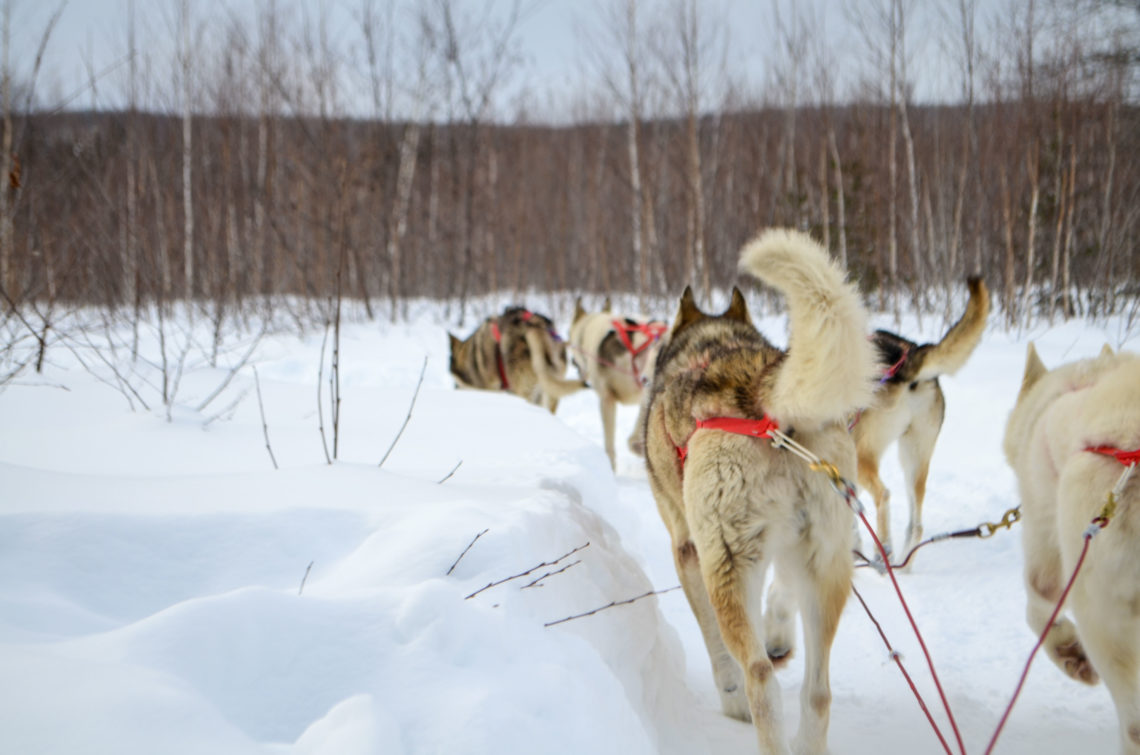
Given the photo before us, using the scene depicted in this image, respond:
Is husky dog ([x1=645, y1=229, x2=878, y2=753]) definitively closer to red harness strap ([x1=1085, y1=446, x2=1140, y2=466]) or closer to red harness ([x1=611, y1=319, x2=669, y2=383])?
red harness strap ([x1=1085, y1=446, x2=1140, y2=466])

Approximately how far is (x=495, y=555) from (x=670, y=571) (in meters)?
2.48

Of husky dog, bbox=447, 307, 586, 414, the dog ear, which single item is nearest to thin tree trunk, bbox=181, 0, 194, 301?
husky dog, bbox=447, 307, 586, 414

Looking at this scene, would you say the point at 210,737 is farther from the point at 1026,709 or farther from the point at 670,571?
the point at 670,571

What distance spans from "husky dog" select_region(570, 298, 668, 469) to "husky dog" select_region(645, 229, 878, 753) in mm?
4273

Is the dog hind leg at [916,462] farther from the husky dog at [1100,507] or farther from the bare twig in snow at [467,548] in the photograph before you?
the bare twig in snow at [467,548]

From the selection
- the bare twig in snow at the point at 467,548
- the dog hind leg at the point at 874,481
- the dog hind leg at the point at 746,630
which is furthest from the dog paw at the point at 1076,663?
the bare twig in snow at the point at 467,548

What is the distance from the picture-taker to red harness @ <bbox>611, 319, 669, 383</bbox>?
6.57 meters

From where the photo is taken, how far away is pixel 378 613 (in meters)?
1.50

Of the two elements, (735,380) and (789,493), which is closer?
(789,493)

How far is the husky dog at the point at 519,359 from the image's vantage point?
281 inches

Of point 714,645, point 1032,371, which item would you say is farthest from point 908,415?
point 714,645

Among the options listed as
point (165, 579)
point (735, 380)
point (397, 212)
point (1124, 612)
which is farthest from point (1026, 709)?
point (397, 212)

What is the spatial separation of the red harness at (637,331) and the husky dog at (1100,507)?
4.31m

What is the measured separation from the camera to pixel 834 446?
1982 mm
